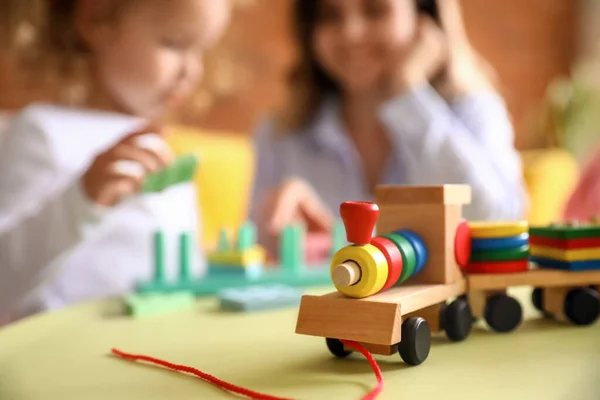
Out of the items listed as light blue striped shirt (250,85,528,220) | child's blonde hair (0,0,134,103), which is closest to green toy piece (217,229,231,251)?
light blue striped shirt (250,85,528,220)

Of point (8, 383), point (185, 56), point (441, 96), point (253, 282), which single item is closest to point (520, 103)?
point (441, 96)

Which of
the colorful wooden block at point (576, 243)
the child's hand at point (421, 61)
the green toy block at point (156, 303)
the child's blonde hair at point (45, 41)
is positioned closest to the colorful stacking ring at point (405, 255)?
A: the colorful wooden block at point (576, 243)

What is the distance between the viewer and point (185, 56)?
3.73ft

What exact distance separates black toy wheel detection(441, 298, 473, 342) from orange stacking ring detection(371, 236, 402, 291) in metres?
0.06

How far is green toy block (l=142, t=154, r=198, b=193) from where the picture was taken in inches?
25.3

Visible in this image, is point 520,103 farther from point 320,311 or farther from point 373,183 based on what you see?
point 320,311

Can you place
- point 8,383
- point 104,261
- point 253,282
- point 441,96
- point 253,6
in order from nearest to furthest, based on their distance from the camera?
point 8,383 → point 253,282 → point 104,261 → point 441,96 → point 253,6

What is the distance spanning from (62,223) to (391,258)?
0.53m

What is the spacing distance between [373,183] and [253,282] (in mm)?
517

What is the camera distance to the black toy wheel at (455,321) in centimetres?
42

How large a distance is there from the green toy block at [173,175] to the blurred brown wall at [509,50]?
78cm

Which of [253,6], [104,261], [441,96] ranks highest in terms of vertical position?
[253,6]

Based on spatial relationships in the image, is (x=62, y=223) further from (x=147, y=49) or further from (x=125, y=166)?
(x=147, y=49)

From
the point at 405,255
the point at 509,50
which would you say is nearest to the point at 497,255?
the point at 405,255
